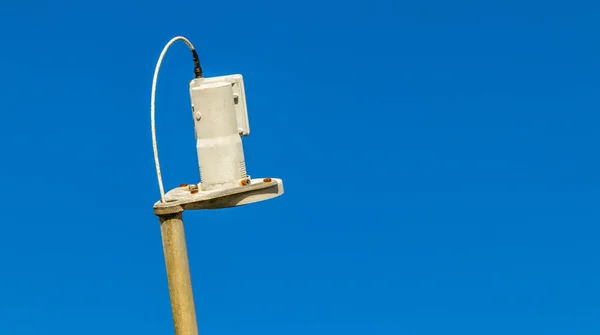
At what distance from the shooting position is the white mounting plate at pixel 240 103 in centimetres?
1167

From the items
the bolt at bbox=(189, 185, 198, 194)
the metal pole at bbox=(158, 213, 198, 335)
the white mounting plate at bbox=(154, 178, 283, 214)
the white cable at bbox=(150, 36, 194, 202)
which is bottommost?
the metal pole at bbox=(158, 213, 198, 335)

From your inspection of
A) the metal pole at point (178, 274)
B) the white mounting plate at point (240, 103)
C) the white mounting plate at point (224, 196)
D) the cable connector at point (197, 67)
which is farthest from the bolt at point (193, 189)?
the cable connector at point (197, 67)

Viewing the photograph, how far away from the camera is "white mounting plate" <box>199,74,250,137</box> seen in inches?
460

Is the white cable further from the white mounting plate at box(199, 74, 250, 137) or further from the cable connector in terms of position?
the white mounting plate at box(199, 74, 250, 137)

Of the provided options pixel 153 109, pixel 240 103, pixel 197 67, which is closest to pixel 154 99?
pixel 153 109

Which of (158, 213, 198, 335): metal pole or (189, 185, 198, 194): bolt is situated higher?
(189, 185, 198, 194): bolt

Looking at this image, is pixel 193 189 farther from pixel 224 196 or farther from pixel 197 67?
pixel 197 67

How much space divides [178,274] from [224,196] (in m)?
0.85

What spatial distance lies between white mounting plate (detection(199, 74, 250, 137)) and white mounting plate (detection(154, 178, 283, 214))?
0.52 meters

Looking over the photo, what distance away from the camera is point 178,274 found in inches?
446

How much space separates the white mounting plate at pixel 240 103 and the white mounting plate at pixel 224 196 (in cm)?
52

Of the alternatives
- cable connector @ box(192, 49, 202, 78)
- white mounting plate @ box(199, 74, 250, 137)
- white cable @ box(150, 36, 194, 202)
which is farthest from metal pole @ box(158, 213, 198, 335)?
cable connector @ box(192, 49, 202, 78)

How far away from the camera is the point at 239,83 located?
11.7 m

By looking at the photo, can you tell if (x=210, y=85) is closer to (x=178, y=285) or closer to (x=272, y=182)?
(x=272, y=182)
